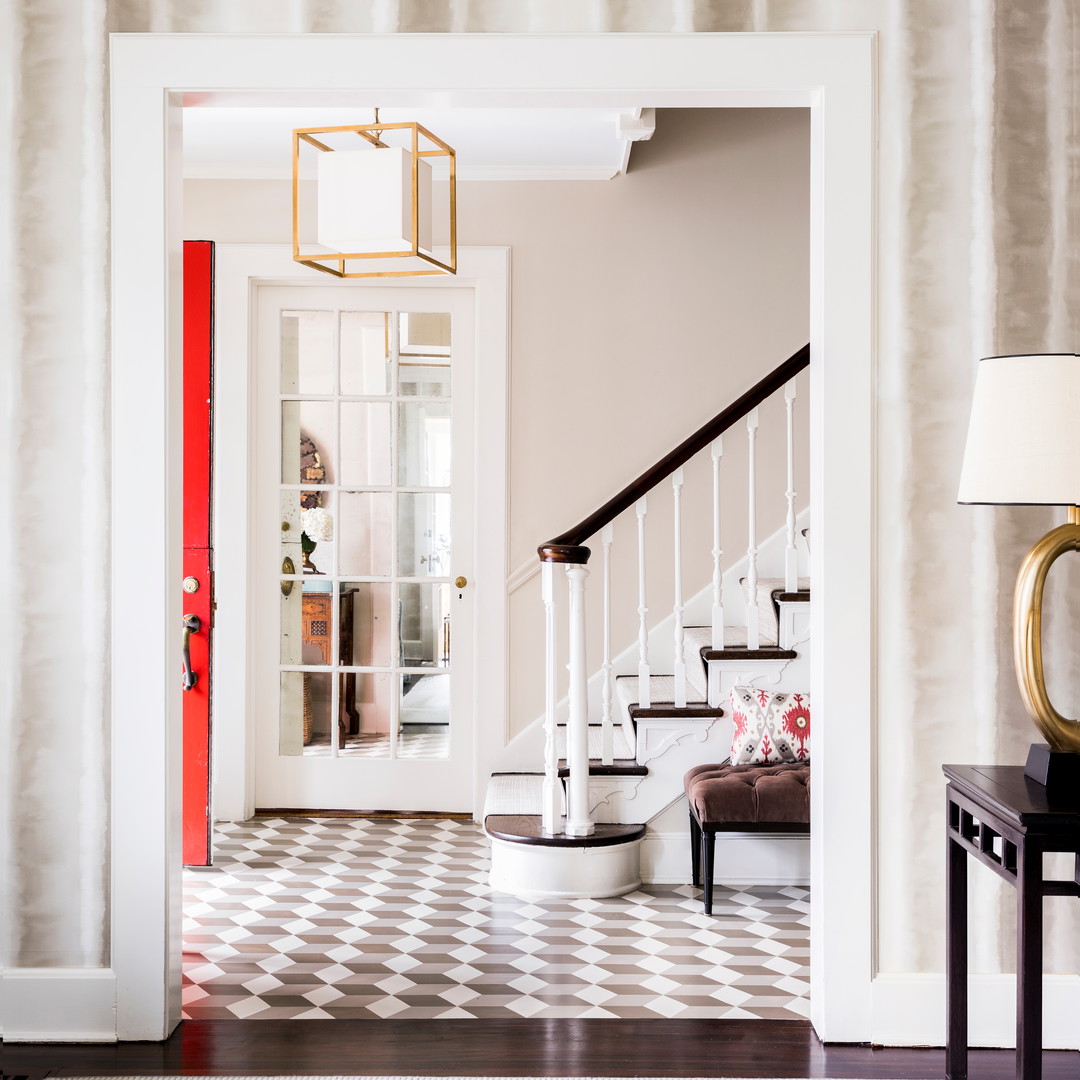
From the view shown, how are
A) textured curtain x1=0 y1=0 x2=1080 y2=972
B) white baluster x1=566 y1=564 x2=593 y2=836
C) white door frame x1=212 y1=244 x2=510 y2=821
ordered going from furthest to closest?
white door frame x1=212 y1=244 x2=510 y2=821 < white baluster x1=566 y1=564 x2=593 y2=836 < textured curtain x1=0 y1=0 x2=1080 y2=972

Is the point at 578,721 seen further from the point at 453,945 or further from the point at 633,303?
the point at 633,303

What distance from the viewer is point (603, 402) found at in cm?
491

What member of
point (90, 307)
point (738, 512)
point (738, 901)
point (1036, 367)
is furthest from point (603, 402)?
point (1036, 367)

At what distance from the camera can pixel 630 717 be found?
4156mm

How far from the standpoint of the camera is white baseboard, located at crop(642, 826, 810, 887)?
4.01m

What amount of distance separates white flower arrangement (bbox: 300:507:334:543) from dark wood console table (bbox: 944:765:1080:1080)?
3.20m

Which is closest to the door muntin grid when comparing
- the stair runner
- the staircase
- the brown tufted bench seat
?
the stair runner

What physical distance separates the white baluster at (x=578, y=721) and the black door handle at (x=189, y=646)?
147 cm

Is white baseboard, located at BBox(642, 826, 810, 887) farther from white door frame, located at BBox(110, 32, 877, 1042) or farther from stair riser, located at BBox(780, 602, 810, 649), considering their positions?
white door frame, located at BBox(110, 32, 877, 1042)

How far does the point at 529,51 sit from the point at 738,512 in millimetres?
2647

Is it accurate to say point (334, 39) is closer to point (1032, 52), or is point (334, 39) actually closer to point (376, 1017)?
point (1032, 52)

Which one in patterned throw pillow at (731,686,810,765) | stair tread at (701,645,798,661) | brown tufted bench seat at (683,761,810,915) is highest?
stair tread at (701,645,798,661)

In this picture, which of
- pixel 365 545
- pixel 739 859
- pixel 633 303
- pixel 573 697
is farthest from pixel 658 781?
pixel 633 303

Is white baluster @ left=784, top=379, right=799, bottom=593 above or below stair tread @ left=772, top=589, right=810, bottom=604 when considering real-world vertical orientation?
above
